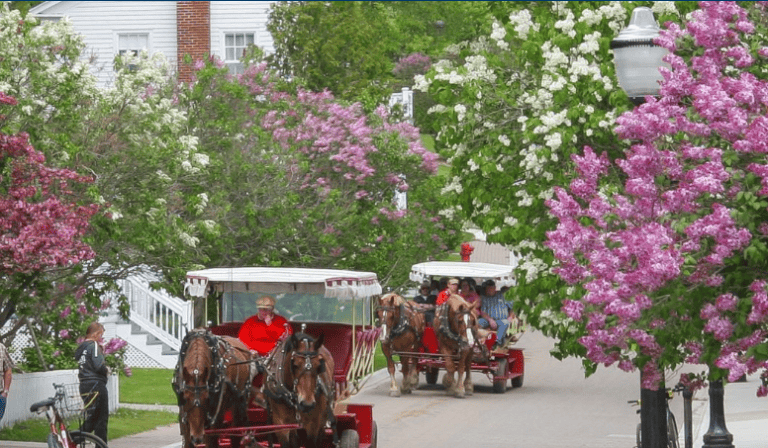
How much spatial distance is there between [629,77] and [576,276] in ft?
5.30

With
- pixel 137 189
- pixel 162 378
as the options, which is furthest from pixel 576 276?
pixel 162 378

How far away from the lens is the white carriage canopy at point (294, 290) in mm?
16984

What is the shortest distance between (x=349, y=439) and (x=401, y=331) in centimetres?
1044

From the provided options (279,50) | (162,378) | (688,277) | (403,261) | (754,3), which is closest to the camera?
(688,277)

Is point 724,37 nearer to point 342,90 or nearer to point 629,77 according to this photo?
point 629,77

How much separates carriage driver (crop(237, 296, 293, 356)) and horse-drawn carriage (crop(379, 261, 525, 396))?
8.61m

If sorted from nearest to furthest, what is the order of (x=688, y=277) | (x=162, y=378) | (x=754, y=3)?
(x=688, y=277)
(x=754, y=3)
(x=162, y=378)

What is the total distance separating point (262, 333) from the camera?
17.2 metres

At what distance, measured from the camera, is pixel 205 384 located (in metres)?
14.8

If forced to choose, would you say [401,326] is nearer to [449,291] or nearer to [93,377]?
[449,291]

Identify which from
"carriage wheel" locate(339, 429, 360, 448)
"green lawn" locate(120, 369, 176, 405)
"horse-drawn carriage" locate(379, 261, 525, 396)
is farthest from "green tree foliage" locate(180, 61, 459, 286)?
"carriage wheel" locate(339, 429, 360, 448)

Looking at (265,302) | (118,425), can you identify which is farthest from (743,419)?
(265,302)

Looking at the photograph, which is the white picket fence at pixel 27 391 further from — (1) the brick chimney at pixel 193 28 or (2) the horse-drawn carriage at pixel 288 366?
(1) the brick chimney at pixel 193 28

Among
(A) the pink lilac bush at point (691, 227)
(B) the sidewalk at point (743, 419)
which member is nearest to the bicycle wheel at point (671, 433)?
(B) the sidewalk at point (743, 419)
